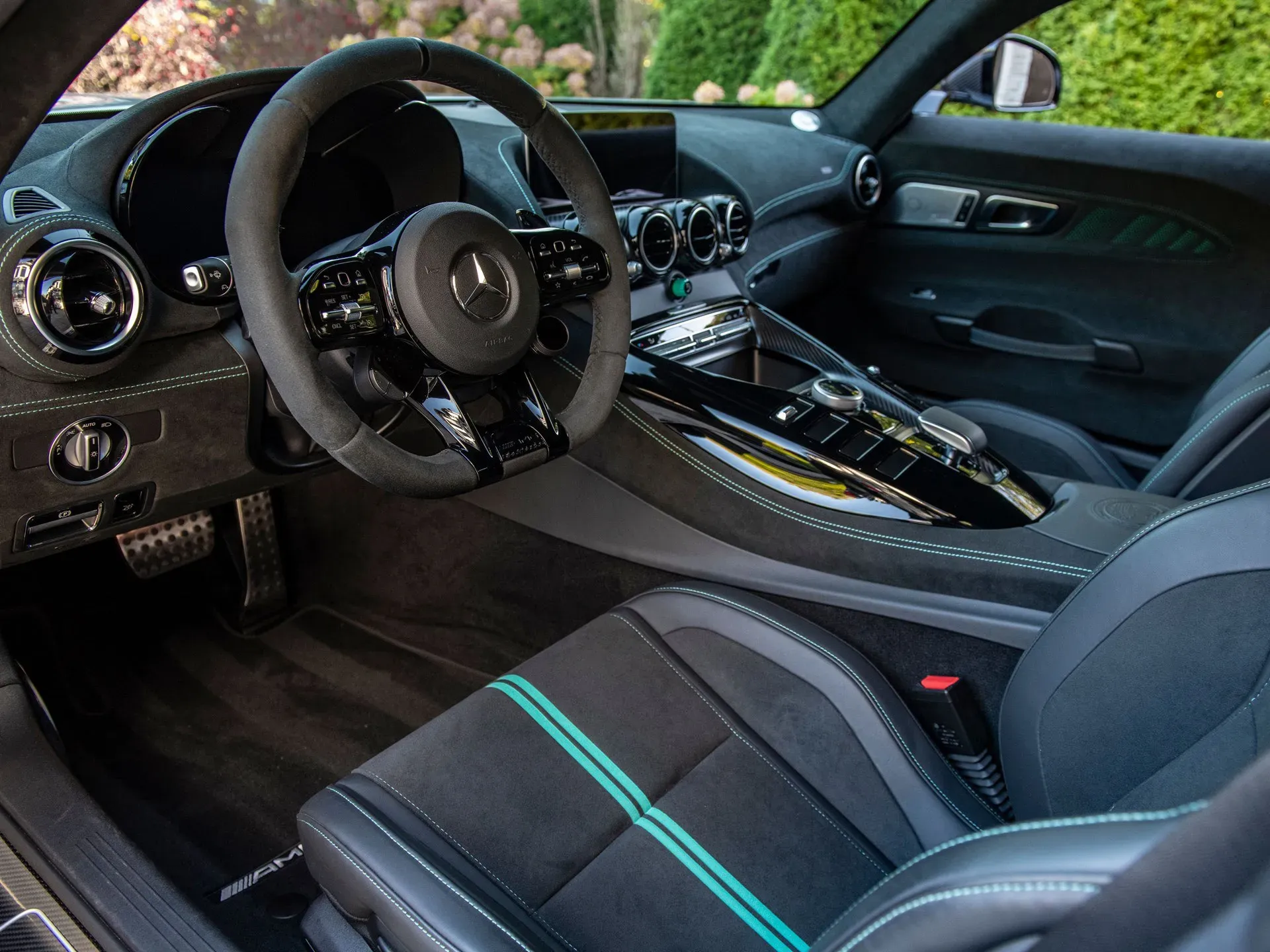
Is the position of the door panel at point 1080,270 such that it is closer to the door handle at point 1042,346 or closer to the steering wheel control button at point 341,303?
the door handle at point 1042,346

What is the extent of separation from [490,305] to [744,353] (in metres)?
0.88

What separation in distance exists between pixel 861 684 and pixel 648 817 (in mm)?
351

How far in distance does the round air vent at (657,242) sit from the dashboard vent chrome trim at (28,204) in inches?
38.3

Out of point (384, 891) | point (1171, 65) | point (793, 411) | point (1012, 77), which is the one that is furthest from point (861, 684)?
point (1171, 65)

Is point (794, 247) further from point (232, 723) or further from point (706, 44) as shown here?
point (232, 723)

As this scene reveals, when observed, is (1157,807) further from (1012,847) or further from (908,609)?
(908,609)

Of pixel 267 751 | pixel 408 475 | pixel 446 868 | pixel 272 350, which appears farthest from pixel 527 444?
pixel 267 751

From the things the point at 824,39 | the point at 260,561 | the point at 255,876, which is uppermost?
the point at 824,39

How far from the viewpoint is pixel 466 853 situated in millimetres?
1079

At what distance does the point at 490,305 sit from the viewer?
115cm

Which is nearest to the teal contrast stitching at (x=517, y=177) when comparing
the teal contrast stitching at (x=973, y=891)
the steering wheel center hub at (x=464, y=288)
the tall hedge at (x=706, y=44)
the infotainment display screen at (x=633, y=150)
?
the infotainment display screen at (x=633, y=150)

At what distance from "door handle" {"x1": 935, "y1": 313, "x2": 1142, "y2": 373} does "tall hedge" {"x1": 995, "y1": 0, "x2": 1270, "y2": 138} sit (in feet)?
3.94

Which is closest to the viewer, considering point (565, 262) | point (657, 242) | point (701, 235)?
point (565, 262)

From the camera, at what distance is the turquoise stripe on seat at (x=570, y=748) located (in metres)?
1.18
